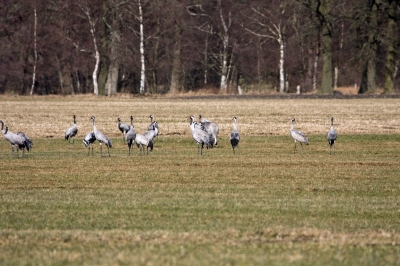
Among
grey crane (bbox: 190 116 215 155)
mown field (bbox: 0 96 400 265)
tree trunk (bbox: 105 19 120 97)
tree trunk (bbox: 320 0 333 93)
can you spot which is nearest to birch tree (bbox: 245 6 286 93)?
tree trunk (bbox: 320 0 333 93)

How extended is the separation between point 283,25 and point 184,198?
194 feet

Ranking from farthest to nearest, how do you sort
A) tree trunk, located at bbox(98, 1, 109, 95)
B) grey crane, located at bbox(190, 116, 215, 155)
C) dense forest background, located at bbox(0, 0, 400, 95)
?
tree trunk, located at bbox(98, 1, 109, 95), dense forest background, located at bbox(0, 0, 400, 95), grey crane, located at bbox(190, 116, 215, 155)

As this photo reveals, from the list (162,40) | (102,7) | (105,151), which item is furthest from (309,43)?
(105,151)

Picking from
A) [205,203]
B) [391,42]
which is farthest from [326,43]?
[205,203]

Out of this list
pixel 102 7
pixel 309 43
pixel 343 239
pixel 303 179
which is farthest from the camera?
pixel 309 43

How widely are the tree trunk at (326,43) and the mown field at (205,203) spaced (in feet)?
88.3

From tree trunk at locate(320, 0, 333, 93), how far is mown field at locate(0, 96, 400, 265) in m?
26.9

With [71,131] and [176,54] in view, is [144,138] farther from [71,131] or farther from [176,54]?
[176,54]

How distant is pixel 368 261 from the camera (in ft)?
29.0

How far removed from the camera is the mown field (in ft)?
31.0

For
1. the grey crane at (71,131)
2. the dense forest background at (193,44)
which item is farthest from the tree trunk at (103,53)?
the grey crane at (71,131)

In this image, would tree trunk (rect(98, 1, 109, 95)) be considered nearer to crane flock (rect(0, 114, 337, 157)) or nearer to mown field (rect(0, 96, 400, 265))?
mown field (rect(0, 96, 400, 265))

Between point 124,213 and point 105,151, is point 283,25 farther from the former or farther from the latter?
point 124,213

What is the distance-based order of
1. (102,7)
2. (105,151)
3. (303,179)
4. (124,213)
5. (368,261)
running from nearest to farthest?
(368,261) < (124,213) < (303,179) < (105,151) < (102,7)
